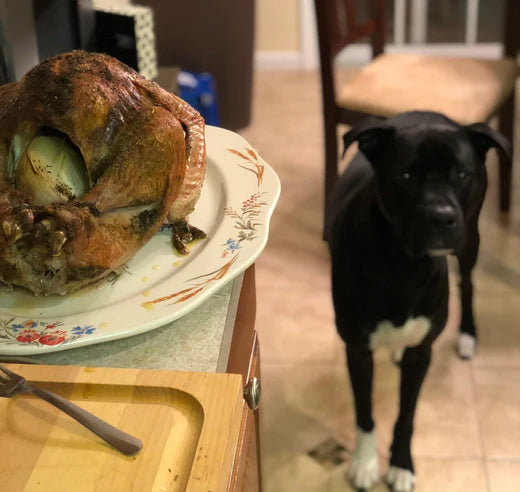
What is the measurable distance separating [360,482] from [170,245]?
85cm

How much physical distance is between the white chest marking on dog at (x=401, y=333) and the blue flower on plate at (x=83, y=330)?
2.26 ft

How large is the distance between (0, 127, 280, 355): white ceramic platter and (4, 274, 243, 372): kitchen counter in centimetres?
3

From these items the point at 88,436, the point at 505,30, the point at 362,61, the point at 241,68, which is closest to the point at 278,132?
the point at 241,68

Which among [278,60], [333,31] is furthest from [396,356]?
[278,60]

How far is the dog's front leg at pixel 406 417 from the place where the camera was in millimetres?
1359

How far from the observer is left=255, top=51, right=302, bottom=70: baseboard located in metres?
3.40

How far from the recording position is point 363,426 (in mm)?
1448

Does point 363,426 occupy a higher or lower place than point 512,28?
lower

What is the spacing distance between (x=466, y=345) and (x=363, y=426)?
1.47 ft

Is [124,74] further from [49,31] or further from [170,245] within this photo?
[49,31]

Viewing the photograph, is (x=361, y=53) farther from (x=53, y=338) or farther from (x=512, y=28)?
(x=53, y=338)

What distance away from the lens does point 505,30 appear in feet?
6.78

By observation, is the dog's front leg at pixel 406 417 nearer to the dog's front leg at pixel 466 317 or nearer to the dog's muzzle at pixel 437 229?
the dog's muzzle at pixel 437 229

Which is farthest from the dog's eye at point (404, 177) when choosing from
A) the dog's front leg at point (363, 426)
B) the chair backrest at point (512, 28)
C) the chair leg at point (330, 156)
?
the chair backrest at point (512, 28)
